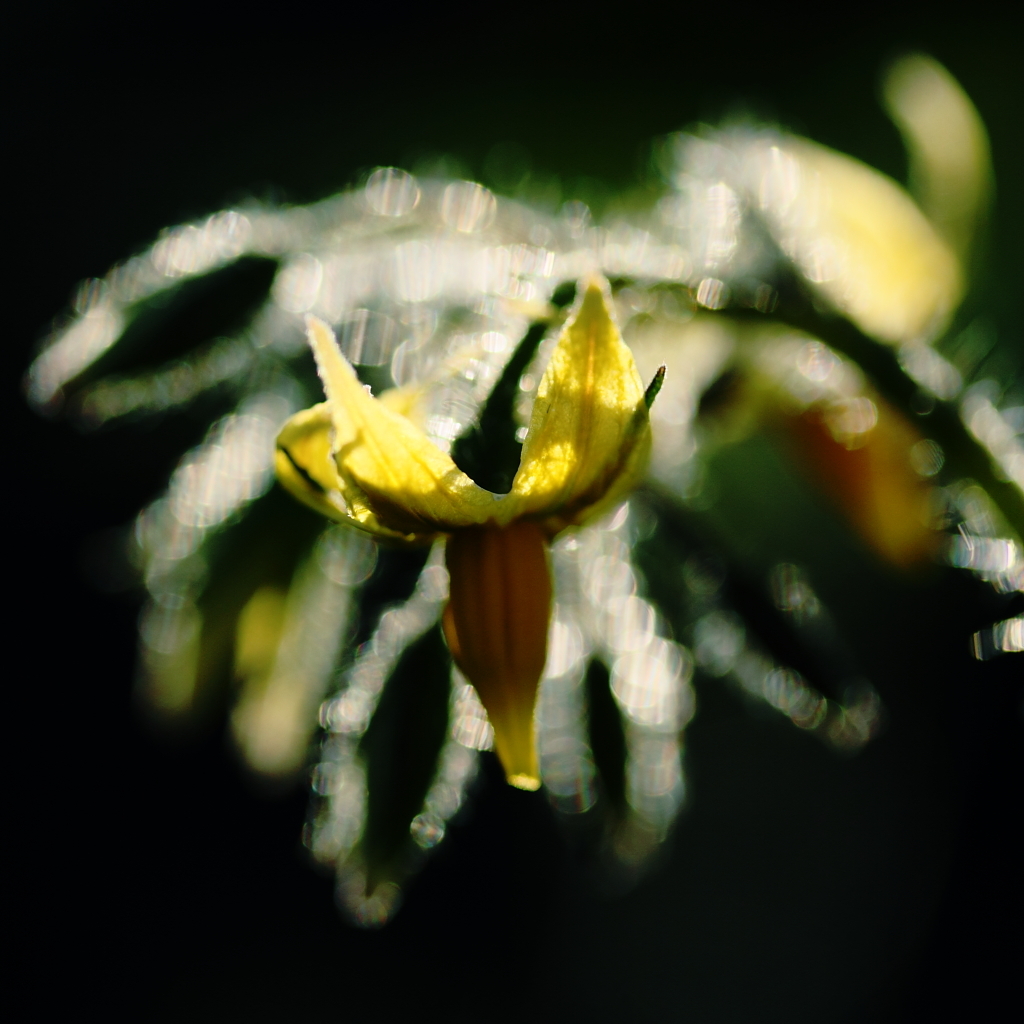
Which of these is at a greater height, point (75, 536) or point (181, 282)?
point (75, 536)

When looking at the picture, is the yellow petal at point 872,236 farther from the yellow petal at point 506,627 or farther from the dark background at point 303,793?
the dark background at point 303,793

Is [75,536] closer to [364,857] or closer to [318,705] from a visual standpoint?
[318,705]

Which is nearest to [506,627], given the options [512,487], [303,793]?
[512,487]

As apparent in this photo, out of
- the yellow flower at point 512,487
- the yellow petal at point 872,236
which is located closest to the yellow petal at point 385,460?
the yellow flower at point 512,487

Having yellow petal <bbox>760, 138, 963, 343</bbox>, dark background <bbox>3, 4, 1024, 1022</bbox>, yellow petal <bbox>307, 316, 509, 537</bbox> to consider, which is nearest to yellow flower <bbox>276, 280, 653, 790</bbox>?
yellow petal <bbox>307, 316, 509, 537</bbox>

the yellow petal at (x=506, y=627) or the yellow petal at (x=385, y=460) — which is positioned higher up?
the yellow petal at (x=385, y=460)

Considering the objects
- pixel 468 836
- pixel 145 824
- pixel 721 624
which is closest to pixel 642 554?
pixel 721 624

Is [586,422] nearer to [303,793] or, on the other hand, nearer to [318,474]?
[318,474]
